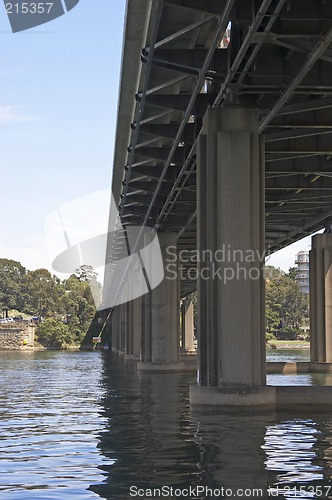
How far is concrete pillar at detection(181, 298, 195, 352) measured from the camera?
549 feet

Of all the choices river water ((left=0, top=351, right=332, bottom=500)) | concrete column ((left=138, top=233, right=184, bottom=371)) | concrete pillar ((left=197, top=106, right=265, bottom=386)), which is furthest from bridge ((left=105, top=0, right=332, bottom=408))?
concrete column ((left=138, top=233, right=184, bottom=371))

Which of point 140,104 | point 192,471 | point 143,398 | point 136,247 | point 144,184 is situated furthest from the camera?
point 136,247

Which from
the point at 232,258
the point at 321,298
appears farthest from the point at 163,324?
the point at 232,258

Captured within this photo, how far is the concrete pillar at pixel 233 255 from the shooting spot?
108 feet

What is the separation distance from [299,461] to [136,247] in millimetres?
61811

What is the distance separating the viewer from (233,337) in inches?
1299

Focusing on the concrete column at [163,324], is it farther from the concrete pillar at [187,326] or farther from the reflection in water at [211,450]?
→ the concrete pillar at [187,326]

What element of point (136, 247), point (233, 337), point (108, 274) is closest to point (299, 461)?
point (233, 337)

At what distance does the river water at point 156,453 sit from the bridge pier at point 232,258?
194 cm

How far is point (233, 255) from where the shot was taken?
33.0m

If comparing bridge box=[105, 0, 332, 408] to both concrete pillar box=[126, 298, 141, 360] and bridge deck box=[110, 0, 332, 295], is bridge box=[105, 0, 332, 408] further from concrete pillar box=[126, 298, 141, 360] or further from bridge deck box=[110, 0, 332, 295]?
concrete pillar box=[126, 298, 141, 360]

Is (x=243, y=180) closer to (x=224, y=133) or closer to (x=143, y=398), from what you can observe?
(x=224, y=133)

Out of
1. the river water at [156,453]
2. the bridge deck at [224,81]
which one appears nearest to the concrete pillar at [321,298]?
the bridge deck at [224,81]

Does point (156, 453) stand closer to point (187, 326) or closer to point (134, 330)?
point (134, 330)
